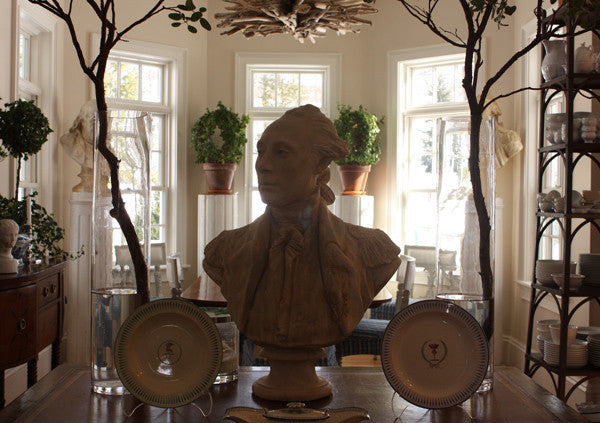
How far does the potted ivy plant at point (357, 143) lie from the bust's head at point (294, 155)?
14.0ft


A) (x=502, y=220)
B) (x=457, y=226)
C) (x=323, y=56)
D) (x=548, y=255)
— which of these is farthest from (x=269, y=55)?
(x=457, y=226)

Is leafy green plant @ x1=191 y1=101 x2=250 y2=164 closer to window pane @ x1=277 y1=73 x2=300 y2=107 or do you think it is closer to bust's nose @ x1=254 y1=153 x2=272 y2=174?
window pane @ x1=277 y1=73 x2=300 y2=107

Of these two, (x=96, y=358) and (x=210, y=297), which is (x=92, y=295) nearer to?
(x=96, y=358)

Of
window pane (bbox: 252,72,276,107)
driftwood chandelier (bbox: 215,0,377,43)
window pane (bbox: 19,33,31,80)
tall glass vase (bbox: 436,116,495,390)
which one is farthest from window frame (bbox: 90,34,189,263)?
tall glass vase (bbox: 436,116,495,390)

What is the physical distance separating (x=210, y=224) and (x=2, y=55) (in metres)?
2.47

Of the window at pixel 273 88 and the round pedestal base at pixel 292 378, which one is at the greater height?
the window at pixel 273 88

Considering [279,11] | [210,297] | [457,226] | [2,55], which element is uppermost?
[279,11]

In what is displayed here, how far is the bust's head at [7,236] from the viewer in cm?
286

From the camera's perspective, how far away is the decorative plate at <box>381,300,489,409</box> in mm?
1567

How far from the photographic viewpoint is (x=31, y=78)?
4977 mm

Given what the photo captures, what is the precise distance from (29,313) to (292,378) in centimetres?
191

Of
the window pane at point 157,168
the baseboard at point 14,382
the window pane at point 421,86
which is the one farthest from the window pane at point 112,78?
the window pane at point 421,86

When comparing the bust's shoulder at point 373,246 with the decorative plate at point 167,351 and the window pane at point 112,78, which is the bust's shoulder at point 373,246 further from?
the window pane at point 112,78

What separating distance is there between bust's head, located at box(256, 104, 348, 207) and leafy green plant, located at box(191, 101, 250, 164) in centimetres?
439
